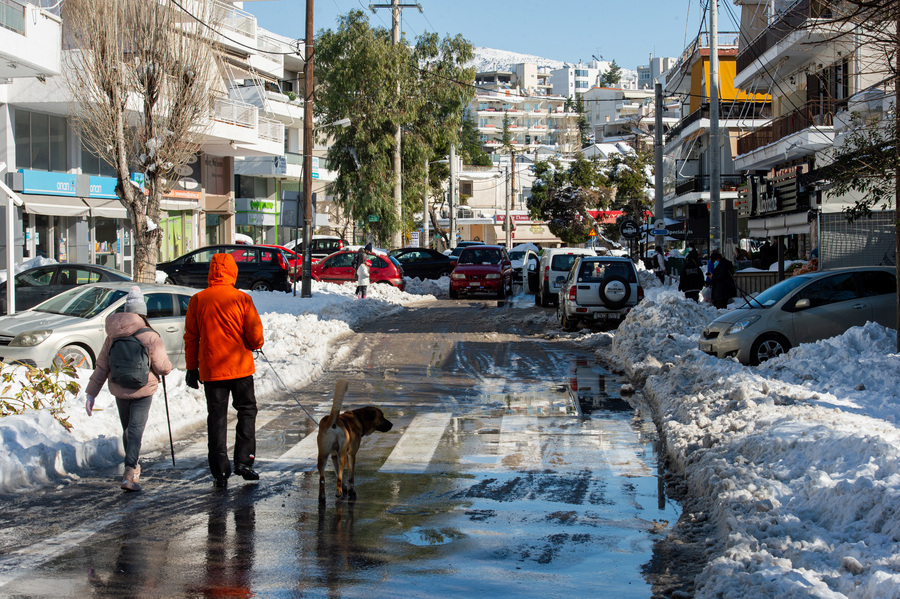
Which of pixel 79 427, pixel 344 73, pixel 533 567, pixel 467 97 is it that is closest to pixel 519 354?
pixel 79 427

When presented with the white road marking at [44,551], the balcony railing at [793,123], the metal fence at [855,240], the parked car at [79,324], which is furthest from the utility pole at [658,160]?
the white road marking at [44,551]

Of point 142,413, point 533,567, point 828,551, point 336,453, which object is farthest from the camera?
point 142,413

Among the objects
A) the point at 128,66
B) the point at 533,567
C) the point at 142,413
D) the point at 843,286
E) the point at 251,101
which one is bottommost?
the point at 533,567

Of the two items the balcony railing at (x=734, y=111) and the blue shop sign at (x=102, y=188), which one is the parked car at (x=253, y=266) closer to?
the blue shop sign at (x=102, y=188)

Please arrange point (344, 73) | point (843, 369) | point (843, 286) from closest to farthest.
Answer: point (843, 369)
point (843, 286)
point (344, 73)

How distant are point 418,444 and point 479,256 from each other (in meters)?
22.7

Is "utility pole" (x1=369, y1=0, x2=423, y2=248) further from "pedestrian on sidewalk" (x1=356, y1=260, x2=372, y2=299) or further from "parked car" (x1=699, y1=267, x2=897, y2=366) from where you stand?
"parked car" (x1=699, y1=267, x2=897, y2=366)

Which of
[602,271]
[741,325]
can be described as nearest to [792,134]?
[602,271]

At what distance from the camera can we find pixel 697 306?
18.7 meters

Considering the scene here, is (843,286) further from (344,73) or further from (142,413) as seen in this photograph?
(344,73)

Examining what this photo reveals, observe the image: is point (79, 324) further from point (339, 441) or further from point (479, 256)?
A: point (479, 256)

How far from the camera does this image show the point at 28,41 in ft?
62.7

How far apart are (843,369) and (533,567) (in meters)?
6.88

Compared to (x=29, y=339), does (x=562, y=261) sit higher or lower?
higher
